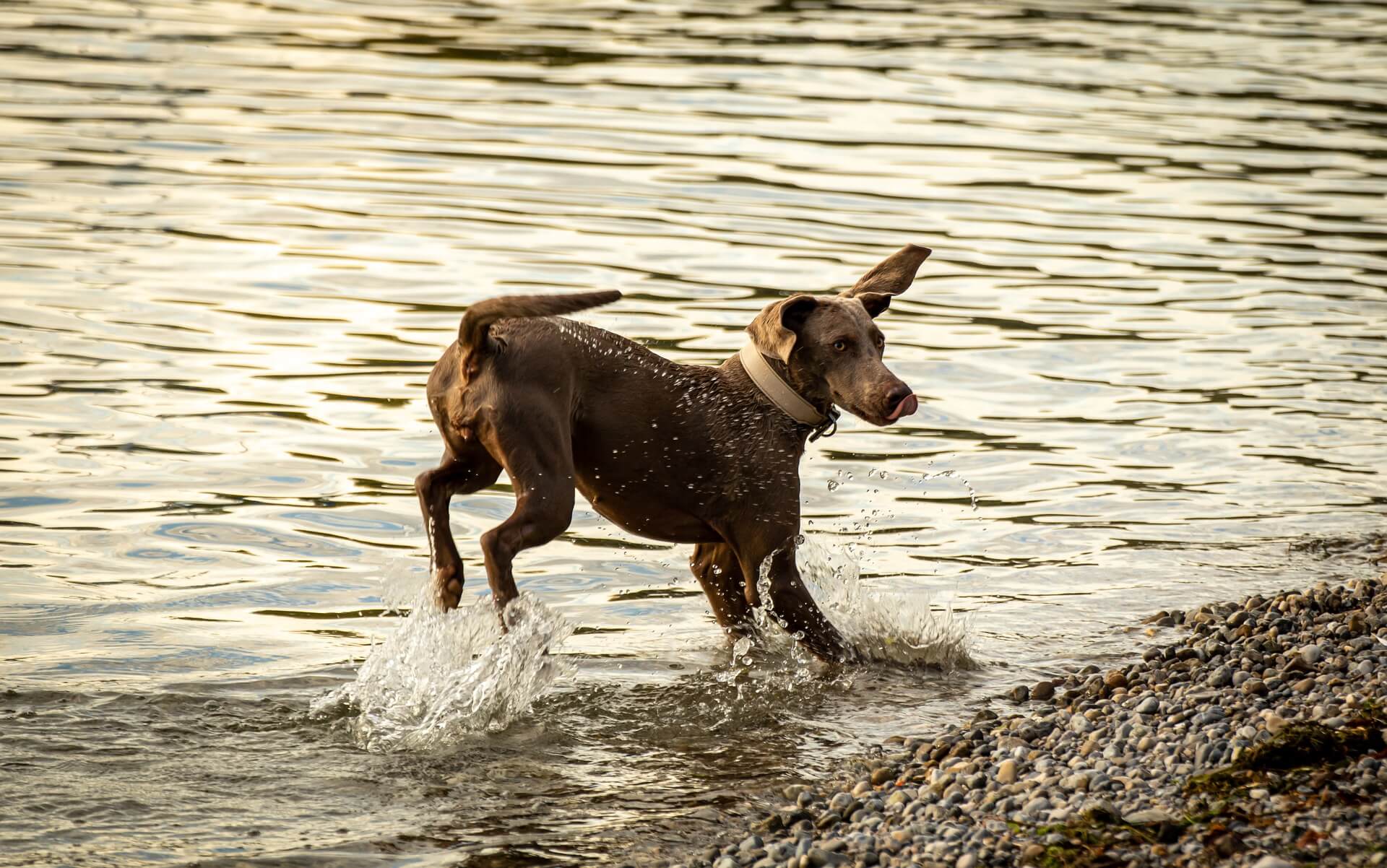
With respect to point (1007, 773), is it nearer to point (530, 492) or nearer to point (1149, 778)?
point (1149, 778)

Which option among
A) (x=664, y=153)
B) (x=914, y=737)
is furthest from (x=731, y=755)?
(x=664, y=153)

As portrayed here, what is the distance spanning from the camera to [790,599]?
7.19m

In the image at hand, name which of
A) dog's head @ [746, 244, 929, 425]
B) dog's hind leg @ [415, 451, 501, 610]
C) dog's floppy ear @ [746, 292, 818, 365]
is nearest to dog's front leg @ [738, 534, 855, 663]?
dog's head @ [746, 244, 929, 425]

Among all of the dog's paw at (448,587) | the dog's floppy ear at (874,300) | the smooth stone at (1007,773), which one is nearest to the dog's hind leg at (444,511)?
the dog's paw at (448,587)

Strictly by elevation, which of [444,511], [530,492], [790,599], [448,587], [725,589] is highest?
[530,492]

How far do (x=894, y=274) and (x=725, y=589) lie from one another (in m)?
1.59

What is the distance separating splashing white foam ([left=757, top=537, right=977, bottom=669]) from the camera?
7.42 meters

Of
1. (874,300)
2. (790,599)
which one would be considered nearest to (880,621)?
(790,599)

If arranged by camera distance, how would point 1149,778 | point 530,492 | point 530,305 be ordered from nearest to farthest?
1. point 1149,778
2. point 530,305
3. point 530,492

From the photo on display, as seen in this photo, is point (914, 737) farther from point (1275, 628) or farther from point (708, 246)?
point (708, 246)

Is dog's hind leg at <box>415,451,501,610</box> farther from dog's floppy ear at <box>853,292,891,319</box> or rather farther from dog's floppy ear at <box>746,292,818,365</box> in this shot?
dog's floppy ear at <box>853,292,891,319</box>

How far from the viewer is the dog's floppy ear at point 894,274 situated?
7547 millimetres

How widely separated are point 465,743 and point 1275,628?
3282 mm

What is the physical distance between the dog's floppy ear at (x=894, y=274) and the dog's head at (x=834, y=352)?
41cm
